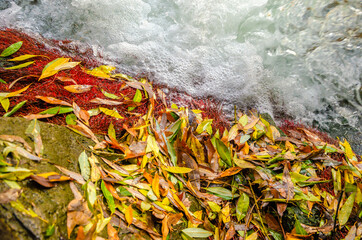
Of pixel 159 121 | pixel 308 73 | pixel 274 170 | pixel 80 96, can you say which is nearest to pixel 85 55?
pixel 80 96

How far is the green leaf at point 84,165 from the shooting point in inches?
44.1

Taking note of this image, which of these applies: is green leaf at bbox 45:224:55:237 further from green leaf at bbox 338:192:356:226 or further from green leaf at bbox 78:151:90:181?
green leaf at bbox 338:192:356:226

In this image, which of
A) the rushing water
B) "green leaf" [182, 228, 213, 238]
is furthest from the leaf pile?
the rushing water

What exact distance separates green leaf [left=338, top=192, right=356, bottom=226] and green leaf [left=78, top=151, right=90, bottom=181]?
5.64ft

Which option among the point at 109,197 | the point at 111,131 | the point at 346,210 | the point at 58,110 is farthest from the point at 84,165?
the point at 346,210

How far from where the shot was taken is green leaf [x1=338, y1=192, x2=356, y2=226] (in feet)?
4.62

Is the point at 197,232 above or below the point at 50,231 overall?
below

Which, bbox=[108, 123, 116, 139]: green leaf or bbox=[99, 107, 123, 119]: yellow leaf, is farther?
bbox=[99, 107, 123, 119]: yellow leaf

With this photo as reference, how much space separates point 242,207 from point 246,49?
256 centimetres

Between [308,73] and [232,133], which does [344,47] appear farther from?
[232,133]

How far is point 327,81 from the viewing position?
3023mm

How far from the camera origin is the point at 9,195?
80 cm

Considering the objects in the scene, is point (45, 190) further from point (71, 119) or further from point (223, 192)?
point (223, 192)

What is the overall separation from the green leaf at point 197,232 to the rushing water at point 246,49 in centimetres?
168
